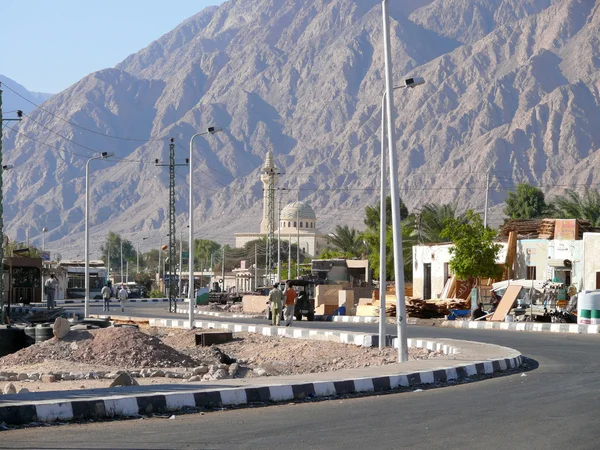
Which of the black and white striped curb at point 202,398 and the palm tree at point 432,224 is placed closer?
the black and white striped curb at point 202,398

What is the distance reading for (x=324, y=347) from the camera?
2703cm

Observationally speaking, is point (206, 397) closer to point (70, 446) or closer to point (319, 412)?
point (319, 412)

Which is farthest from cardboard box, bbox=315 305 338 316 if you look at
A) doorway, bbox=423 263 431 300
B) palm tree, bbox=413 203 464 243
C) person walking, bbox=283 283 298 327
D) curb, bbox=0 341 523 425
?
curb, bbox=0 341 523 425

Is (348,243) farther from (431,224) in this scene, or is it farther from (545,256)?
(545,256)

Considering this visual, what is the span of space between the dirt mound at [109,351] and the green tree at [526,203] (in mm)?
81695

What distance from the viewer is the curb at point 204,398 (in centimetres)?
1125

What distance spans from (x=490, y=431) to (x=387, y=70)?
31.7 ft

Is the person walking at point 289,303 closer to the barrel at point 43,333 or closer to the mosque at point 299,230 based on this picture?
the barrel at point 43,333

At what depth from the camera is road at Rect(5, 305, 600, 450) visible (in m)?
9.79

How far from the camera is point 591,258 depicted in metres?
45.9

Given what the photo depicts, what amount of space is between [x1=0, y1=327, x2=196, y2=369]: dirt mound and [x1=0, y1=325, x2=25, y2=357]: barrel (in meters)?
4.05

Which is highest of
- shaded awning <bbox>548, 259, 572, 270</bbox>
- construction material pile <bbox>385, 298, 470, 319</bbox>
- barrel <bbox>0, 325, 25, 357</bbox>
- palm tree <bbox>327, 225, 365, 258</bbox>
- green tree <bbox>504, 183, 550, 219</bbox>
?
green tree <bbox>504, 183, 550, 219</bbox>

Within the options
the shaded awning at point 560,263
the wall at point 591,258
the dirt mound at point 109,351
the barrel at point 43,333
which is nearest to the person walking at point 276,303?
the barrel at point 43,333

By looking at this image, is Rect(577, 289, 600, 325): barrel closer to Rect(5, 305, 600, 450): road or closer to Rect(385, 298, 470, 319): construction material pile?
Rect(385, 298, 470, 319): construction material pile
